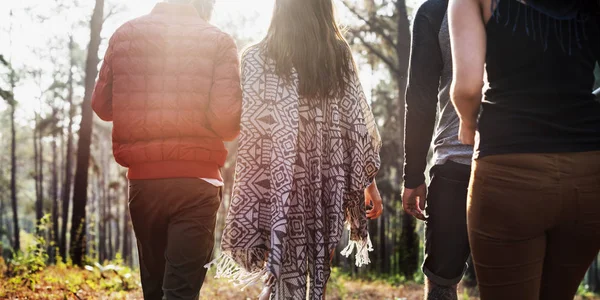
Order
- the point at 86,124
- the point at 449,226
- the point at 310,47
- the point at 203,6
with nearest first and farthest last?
the point at 449,226, the point at 310,47, the point at 203,6, the point at 86,124

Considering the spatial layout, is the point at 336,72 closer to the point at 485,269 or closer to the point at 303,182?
the point at 303,182

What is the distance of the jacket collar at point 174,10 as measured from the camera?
3.68 meters

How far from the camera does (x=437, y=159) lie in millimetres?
3133

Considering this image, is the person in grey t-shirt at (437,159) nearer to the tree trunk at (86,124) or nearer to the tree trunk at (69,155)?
the tree trunk at (86,124)

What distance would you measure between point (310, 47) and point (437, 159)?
3.30 ft

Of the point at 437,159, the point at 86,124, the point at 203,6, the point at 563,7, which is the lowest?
the point at 86,124

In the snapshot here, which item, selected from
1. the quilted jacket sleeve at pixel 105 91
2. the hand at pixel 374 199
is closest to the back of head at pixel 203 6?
the quilted jacket sleeve at pixel 105 91

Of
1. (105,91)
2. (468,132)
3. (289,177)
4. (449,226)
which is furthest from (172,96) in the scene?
(468,132)

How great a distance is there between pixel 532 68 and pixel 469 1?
12.1 inches

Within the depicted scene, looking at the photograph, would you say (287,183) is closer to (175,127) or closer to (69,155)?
(175,127)

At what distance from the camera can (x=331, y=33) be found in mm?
3559

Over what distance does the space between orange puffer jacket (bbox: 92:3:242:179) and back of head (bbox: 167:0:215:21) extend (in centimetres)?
20

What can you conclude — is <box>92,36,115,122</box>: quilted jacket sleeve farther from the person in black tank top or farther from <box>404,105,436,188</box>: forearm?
the person in black tank top

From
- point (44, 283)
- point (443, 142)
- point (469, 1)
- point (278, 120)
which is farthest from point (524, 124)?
point (44, 283)
